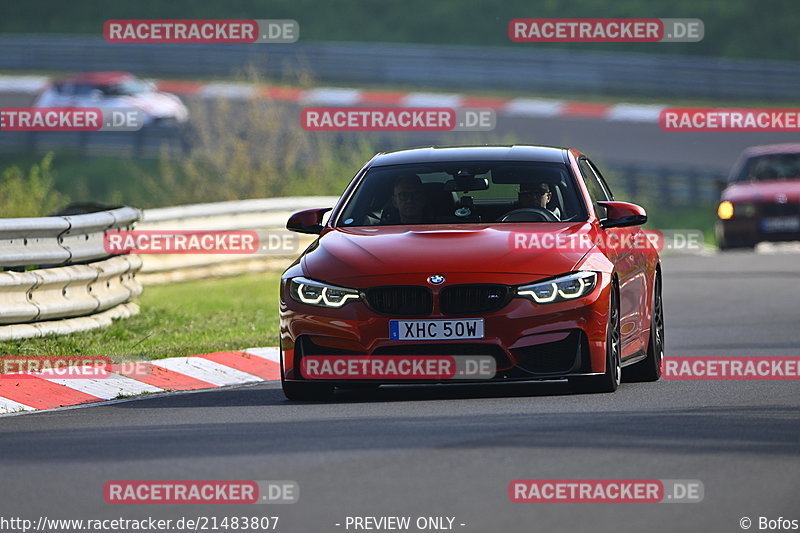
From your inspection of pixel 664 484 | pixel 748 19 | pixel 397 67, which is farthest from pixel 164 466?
pixel 748 19

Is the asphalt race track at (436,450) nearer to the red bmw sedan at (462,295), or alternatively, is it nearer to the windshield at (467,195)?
the red bmw sedan at (462,295)

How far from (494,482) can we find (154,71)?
4380 centimetres

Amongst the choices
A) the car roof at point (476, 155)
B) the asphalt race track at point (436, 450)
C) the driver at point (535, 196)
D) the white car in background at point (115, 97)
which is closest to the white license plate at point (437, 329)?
the asphalt race track at point (436, 450)

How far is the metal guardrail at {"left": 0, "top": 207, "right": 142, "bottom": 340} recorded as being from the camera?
43.8ft

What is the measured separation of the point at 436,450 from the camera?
859 cm

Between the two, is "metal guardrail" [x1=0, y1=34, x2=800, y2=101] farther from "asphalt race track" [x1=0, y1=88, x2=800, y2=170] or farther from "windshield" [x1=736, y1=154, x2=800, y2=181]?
"windshield" [x1=736, y1=154, x2=800, y2=181]

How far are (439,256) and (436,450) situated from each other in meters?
2.51

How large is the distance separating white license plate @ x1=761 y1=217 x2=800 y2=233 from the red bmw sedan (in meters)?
14.7

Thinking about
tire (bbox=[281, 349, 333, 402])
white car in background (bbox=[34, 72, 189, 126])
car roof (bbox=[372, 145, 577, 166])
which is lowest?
tire (bbox=[281, 349, 333, 402])

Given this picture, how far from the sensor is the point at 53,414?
10.9m

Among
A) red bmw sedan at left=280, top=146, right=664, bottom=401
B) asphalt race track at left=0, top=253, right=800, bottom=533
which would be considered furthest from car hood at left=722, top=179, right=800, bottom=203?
red bmw sedan at left=280, top=146, right=664, bottom=401

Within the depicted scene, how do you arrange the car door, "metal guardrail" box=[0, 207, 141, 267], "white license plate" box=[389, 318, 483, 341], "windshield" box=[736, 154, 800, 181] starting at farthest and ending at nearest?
"windshield" box=[736, 154, 800, 181]
"metal guardrail" box=[0, 207, 141, 267]
the car door
"white license plate" box=[389, 318, 483, 341]

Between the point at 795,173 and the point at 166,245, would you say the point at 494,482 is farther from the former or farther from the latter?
the point at 795,173

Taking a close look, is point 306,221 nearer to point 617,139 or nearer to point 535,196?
point 535,196
